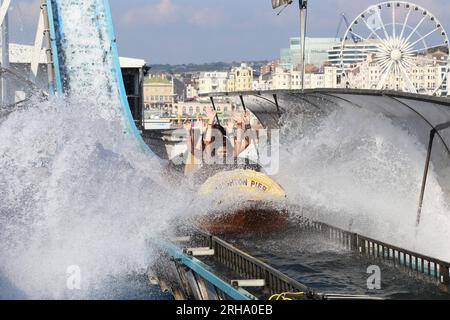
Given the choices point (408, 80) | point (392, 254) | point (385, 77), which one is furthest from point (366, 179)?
point (385, 77)

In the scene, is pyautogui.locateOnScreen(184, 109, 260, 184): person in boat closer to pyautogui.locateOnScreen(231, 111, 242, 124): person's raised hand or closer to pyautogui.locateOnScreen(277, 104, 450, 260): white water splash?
pyautogui.locateOnScreen(231, 111, 242, 124): person's raised hand

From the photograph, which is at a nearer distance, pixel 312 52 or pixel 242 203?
pixel 242 203

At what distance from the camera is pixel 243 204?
11.1 metres

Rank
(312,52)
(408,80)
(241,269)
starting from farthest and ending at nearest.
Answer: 1. (312,52)
2. (408,80)
3. (241,269)

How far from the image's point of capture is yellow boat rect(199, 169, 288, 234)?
35.9 ft

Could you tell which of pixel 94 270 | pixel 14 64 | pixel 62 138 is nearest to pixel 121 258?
pixel 94 270

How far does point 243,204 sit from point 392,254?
3.01 m

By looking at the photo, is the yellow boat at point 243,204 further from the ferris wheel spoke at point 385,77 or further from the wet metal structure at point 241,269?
the ferris wheel spoke at point 385,77

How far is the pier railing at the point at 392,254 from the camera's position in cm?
741

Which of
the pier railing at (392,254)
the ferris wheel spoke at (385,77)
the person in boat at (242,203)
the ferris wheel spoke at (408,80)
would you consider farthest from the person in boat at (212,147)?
the ferris wheel spoke at (408,80)

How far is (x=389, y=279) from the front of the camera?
7.76 m

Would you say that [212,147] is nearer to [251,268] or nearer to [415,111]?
[415,111]

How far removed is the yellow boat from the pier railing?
0.83 meters

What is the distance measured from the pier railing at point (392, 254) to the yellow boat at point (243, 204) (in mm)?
832
